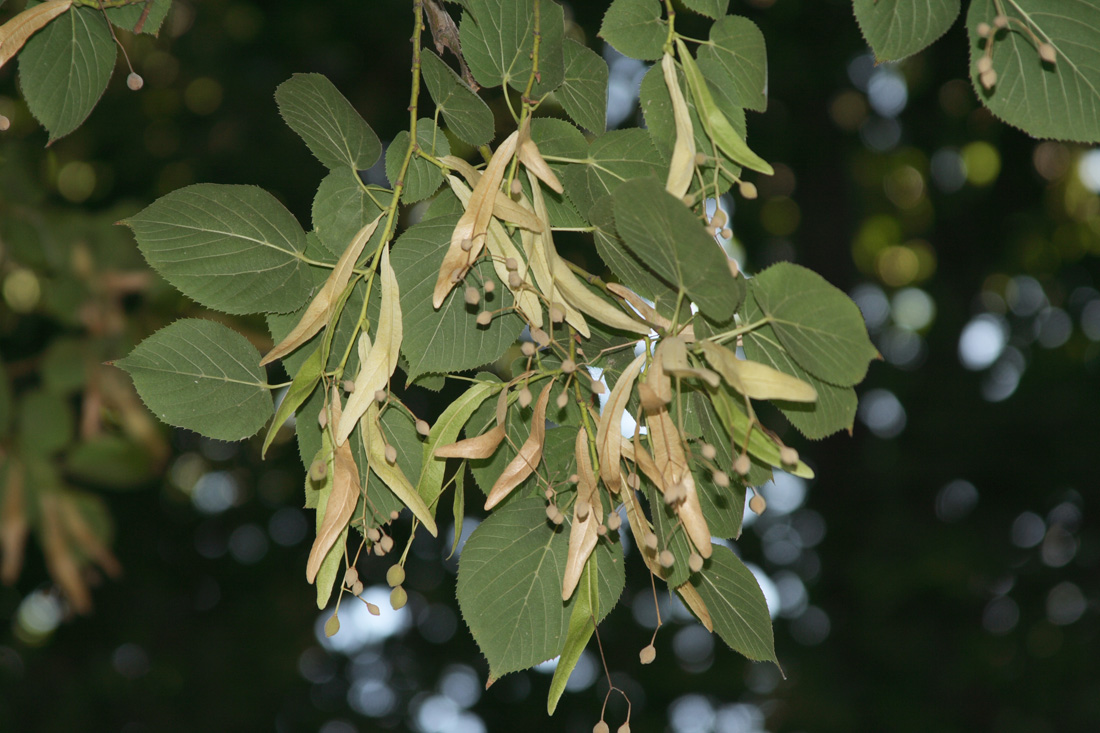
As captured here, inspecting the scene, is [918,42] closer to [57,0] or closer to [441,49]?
[441,49]

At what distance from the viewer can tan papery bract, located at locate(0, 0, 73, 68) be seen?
2.18ft

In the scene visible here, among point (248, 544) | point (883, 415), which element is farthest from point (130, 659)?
point (883, 415)

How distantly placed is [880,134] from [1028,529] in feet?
5.87

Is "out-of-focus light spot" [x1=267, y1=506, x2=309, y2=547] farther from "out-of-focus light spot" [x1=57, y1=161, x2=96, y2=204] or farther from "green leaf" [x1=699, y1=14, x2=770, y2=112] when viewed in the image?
"green leaf" [x1=699, y1=14, x2=770, y2=112]

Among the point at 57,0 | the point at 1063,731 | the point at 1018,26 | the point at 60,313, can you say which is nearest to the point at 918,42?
the point at 1018,26

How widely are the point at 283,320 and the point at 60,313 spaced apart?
1507 millimetres

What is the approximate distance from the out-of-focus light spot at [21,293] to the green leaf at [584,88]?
6.50 ft

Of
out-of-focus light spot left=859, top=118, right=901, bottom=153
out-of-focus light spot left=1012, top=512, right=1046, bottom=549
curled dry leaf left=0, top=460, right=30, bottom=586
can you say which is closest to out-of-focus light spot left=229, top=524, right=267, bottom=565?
curled dry leaf left=0, top=460, right=30, bottom=586

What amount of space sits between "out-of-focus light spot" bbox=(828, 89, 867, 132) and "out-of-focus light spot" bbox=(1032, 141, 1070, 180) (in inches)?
29.2

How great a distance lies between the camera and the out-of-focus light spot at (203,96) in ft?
10.8

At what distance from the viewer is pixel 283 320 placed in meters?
0.63

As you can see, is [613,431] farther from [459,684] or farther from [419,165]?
[459,684]

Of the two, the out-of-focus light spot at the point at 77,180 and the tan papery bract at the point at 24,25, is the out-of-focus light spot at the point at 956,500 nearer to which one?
the out-of-focus light spot at the point at 77,180

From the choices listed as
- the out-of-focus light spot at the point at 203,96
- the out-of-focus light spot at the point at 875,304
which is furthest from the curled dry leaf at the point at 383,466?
the out-of-focus light spot at the point at 875,304
